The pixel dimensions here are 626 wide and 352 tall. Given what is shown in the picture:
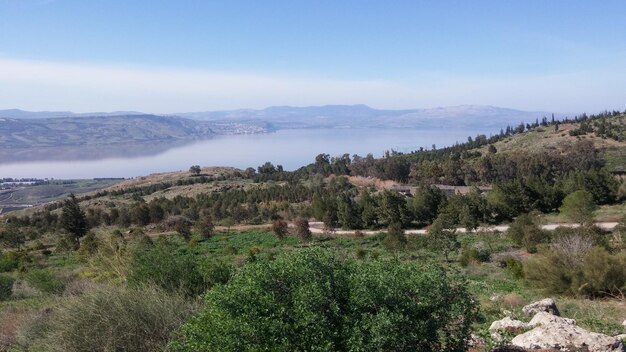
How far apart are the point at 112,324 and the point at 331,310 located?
135 inches

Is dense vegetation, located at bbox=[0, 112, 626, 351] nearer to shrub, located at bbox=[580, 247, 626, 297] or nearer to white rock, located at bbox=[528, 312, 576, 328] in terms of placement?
shrub, located at bbox=[580, 247, 626, 297]

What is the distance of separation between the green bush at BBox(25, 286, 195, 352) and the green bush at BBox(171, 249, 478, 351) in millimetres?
1407

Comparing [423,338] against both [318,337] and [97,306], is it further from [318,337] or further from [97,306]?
[97,306]

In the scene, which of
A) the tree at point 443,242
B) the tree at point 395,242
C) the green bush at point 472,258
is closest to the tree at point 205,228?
the tree at point 395,242

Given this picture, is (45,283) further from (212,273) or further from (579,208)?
(579,208)

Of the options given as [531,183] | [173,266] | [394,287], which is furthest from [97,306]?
[531,183]

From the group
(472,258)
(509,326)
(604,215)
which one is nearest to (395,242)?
(472,258)

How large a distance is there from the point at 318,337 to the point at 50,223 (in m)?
43.7

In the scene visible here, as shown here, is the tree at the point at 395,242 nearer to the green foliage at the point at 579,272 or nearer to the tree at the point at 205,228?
the green foliage at the point at 579,272

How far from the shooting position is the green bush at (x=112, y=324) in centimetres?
679

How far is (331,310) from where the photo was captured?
529 centimetres

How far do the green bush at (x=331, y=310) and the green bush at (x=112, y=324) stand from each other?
4.62ft

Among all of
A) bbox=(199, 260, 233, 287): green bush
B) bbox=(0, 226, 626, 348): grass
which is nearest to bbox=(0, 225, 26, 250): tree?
bbox=(0, 226, 626, 348): grass

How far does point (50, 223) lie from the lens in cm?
4256
